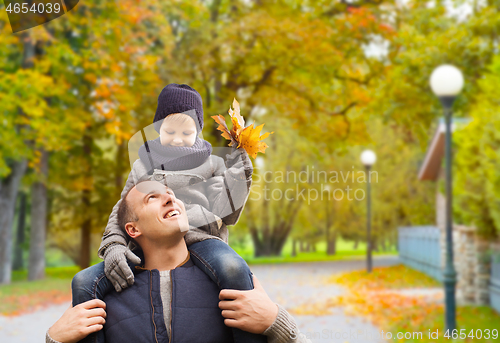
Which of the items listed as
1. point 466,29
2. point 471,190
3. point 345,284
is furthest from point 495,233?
point 466,29

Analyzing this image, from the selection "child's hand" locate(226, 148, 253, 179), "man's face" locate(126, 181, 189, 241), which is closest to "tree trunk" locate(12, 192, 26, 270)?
"man's face" locate(126, 181, 189, 241)

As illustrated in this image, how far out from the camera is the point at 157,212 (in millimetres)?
2076

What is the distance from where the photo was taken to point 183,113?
2281mm

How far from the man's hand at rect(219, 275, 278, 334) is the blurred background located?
495 centimetres

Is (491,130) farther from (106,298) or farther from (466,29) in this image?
(106,298)

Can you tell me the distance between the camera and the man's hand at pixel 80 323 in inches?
75.0

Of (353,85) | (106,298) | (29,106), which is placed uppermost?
(353,85)

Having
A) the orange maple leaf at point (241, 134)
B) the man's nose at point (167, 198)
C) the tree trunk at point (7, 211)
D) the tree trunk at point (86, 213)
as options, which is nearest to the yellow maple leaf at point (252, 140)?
the orange maple leaf at point (241, 134)

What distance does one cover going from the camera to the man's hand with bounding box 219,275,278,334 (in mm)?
1967

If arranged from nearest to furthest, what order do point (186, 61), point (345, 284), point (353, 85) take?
point (186, 61) → point (345, 284) → point (353, 85)

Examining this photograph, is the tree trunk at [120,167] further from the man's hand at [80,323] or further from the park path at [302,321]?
the man's hand at [80,323]

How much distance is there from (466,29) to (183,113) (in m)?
12.5

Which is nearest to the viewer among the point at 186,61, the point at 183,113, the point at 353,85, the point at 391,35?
the point at 183,113

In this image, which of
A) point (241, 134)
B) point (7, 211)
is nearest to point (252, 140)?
point (241, 134)
